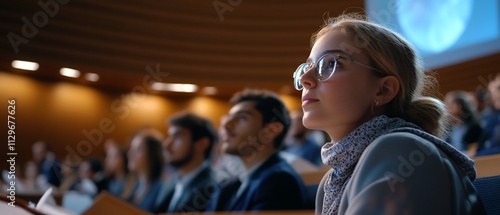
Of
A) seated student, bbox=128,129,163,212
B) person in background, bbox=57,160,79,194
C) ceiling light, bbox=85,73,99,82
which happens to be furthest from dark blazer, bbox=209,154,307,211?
ceiling light, bbox=85,73,99,82

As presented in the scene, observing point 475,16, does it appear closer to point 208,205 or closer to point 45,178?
point 208,205

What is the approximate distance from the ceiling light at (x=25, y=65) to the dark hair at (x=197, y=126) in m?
4.52

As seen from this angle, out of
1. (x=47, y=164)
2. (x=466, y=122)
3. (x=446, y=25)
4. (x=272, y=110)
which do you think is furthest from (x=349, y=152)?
(x=47, y=164)

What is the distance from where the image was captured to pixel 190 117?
371 centimetres

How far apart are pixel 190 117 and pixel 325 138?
1.53 m

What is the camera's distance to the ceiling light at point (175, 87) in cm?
884

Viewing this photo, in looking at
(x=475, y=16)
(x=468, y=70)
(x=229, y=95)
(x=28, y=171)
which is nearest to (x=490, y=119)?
(x=475, y=16)

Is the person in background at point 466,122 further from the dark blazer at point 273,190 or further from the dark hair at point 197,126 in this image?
the dark blazer at point 273,190

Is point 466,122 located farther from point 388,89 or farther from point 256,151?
point 388,89

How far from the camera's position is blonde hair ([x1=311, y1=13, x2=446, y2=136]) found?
3.79ft

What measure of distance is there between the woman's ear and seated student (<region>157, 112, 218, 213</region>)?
7.56 ft

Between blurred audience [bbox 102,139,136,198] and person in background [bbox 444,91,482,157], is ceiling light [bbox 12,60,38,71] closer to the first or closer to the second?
blurred audience [bbox 102,139,136,198]

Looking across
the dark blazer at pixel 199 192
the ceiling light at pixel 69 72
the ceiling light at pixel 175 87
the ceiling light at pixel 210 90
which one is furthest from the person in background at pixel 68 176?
the ceiling light at pixel 210 90

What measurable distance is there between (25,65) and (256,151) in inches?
227
